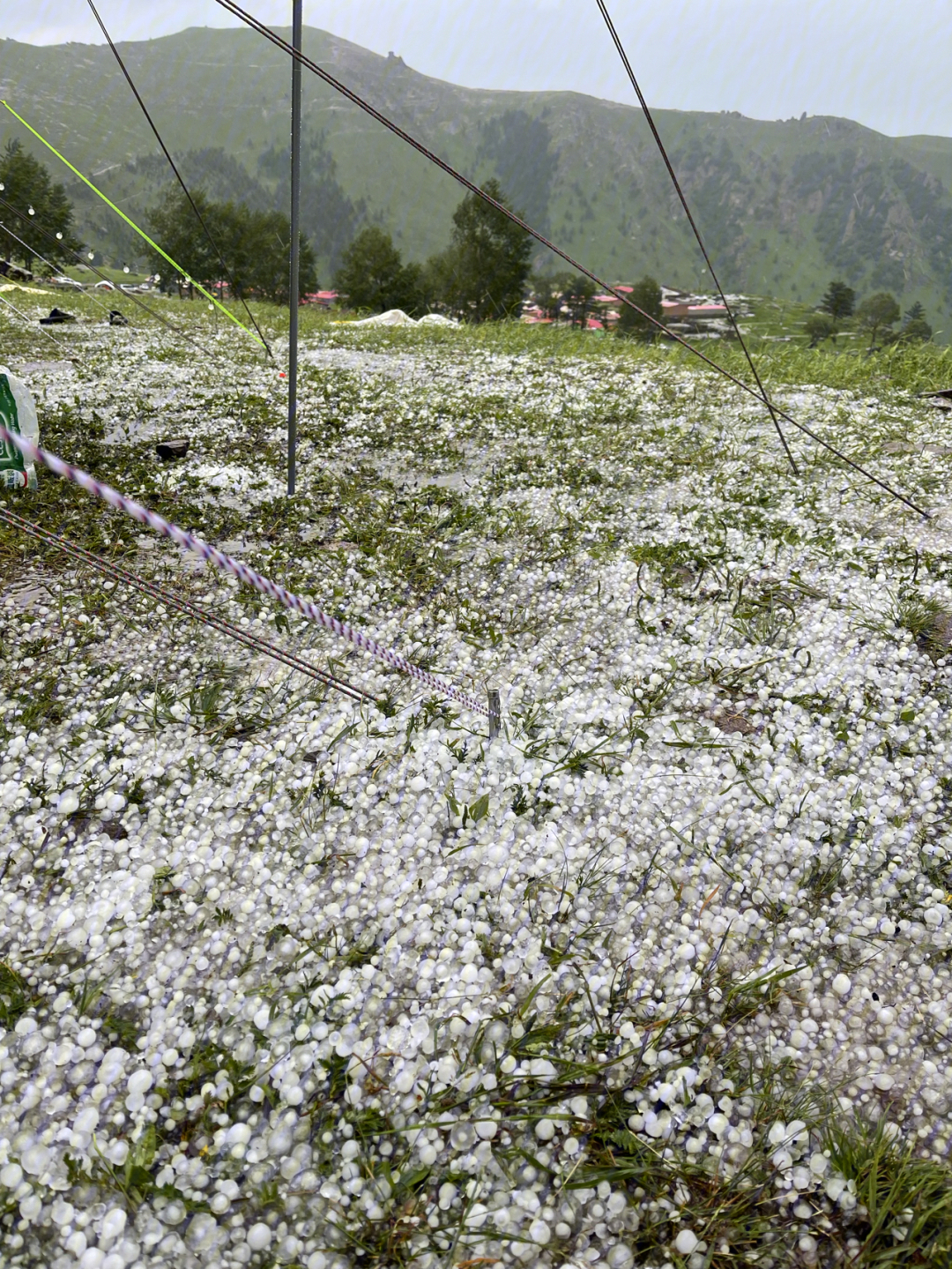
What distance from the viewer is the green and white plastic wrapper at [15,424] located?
7332 millimetres

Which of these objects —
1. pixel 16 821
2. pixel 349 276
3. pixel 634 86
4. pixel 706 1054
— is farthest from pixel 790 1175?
pixel 349 276

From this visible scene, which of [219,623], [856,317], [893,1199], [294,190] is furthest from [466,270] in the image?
[856,317]

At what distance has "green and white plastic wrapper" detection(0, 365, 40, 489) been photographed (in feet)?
24.1

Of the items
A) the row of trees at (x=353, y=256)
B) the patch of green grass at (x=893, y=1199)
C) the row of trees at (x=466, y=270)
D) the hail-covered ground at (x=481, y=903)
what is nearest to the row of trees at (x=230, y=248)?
the row of trees at (x=353, y=256)

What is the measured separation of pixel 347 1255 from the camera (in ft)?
8.06

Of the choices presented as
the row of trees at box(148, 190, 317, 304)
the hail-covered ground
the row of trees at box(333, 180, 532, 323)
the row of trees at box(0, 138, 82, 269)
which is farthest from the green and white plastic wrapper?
the row of trees at box(148, 190, 317, 304)

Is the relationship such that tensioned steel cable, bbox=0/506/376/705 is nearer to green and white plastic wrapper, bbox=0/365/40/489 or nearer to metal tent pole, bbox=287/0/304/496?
green and white plastic wrapper, bbox=0/365/40/489

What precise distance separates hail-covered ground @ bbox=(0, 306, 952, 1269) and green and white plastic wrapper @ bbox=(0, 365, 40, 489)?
0.64 m

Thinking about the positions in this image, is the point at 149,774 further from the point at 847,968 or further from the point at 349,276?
the point at 349,276

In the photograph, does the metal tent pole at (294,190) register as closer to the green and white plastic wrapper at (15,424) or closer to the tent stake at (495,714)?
the green and white plastic wrapper at (15,424)

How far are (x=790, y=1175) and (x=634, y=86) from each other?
770 centimetres

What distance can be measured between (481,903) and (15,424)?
285 inches

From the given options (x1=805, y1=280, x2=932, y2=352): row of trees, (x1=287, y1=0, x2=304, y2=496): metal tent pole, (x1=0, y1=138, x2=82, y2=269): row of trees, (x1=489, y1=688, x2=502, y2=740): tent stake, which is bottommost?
(x1=489, y1=688, x2=502, y2=740): tent stake

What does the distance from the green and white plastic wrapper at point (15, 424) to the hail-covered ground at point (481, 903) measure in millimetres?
637
